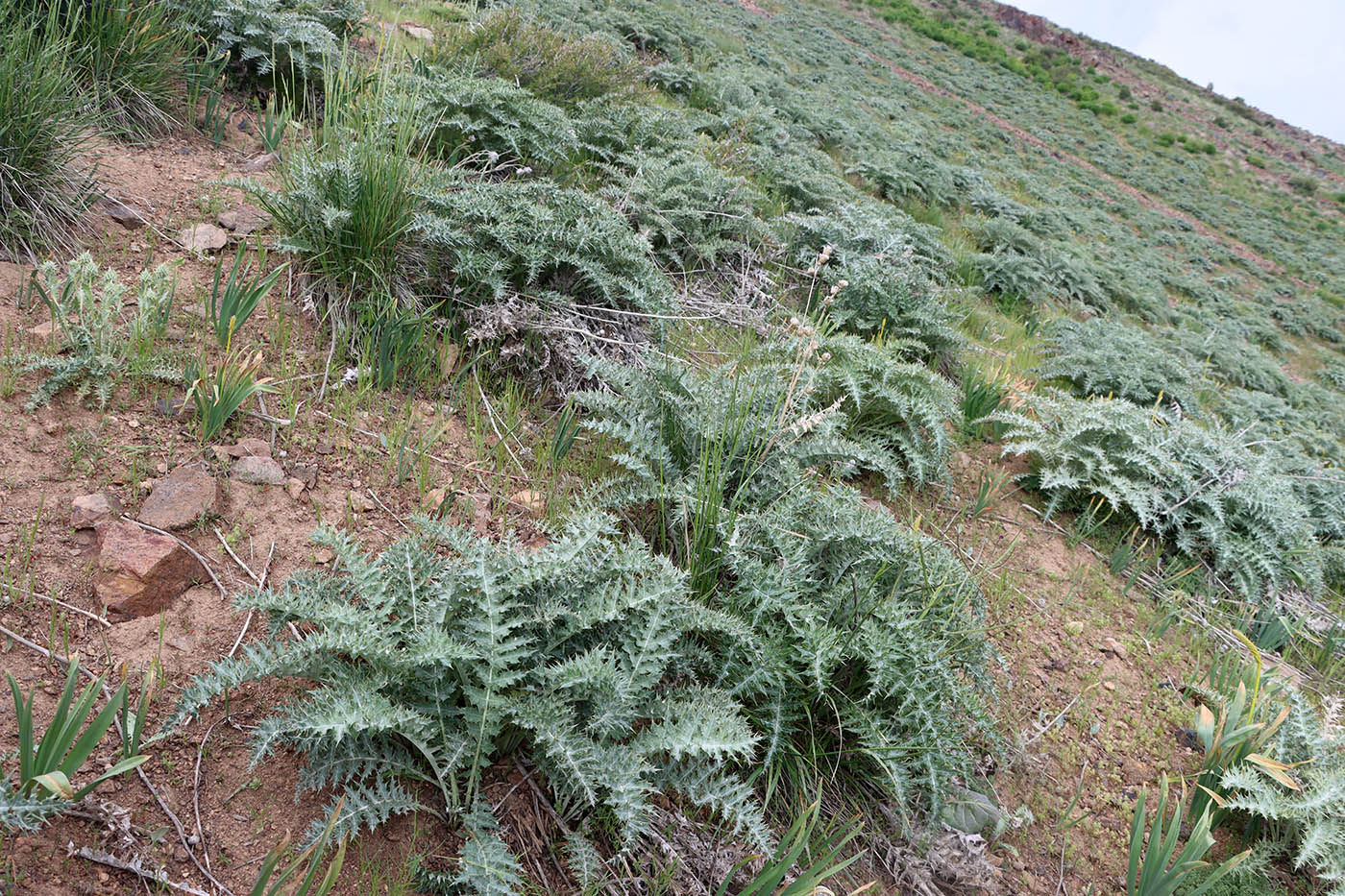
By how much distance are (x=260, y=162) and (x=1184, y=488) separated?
5.29m

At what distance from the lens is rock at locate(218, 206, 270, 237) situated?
3234 mm

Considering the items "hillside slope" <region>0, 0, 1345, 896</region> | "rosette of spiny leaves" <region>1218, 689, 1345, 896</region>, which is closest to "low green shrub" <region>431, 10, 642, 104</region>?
"hillside slope" <region>0, 0, 1345, 896</region>

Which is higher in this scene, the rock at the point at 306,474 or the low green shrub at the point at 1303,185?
the low green shrub at the point at 1303,185

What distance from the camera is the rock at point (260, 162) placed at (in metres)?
3.72

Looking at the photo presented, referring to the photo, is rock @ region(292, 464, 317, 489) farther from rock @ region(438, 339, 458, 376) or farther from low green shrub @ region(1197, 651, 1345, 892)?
low green shrub @ region(1197, 651, 1345, 892)

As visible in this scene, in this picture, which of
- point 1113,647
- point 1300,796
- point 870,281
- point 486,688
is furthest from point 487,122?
point 1300,796

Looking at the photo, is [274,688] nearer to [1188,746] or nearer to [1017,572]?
[1017,572]

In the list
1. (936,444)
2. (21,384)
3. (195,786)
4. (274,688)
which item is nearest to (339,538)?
(274,688)

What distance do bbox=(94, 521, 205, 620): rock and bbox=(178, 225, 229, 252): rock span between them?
63.4 inches

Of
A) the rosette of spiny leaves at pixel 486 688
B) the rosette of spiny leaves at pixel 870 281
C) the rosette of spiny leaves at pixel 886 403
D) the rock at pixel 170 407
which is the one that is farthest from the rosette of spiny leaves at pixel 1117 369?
the rock at pixel 170 407

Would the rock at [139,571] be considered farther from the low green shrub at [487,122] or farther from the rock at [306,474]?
the low green shrub at [487,122]

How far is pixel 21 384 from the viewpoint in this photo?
2.22 metres

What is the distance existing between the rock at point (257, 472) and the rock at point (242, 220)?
138cm

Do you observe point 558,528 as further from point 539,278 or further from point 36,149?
point 36,149
